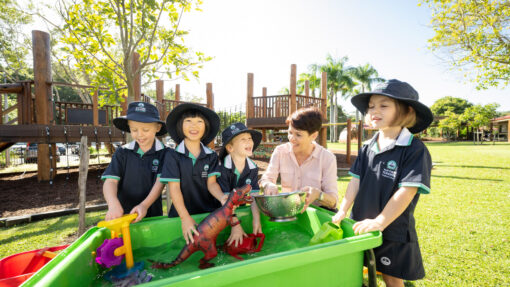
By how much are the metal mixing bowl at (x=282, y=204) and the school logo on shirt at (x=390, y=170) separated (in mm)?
569

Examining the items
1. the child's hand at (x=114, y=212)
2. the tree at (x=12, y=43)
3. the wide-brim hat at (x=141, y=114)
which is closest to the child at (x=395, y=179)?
the child's hand at (x=114, y=212)

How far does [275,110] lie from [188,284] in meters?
10.1

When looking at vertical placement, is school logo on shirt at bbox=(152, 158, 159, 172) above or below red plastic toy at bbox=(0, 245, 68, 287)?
above

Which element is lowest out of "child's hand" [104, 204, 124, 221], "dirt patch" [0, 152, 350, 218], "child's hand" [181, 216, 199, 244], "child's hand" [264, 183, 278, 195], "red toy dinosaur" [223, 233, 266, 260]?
"dirt patch" [0, 152, 350, 218]

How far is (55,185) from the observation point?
6.39 m

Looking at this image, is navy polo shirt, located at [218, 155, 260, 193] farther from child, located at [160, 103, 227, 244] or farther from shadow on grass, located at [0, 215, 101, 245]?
shadow on grass, located at [0, 215, 101, 245]

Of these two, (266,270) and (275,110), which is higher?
(275,110)

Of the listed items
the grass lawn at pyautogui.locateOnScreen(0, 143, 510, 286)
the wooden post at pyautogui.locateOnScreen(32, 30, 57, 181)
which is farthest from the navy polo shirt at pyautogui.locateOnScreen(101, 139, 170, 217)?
the wooden post at pyautogui.locateOnScreen(32, 30, 57, 181)

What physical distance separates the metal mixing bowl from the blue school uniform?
51cm

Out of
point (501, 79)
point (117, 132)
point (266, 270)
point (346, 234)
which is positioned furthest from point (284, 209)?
point (501, 79)

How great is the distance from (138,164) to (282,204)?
1.36 m

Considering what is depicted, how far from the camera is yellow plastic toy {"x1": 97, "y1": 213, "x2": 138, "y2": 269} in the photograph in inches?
58.1

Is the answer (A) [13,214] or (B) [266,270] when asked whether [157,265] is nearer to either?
(B) [266,270]

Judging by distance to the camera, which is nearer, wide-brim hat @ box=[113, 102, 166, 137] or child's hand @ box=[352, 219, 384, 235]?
child's hand @ box=[352, 219, 384, 235]
